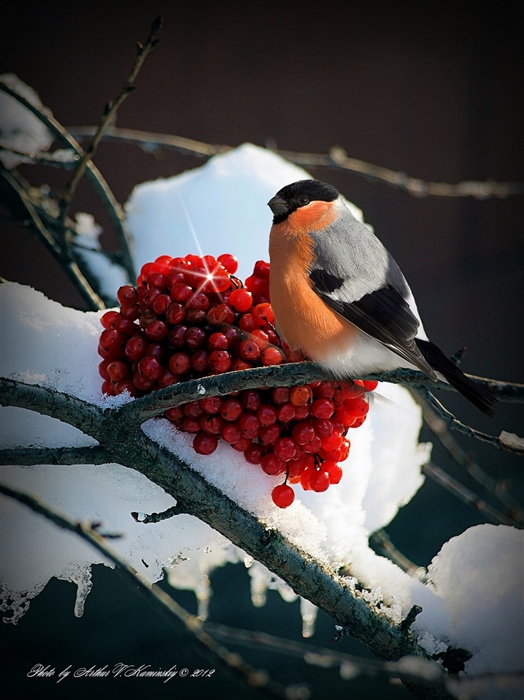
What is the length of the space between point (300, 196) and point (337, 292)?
0.07m

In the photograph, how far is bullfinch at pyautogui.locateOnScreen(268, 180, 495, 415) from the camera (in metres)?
0.40

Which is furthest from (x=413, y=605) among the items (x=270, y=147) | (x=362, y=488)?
(x=270, y=147)

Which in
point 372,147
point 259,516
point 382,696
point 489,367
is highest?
point 372,147

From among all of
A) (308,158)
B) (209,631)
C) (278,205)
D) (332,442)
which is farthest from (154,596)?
(308,158)

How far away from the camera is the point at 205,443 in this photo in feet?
1.28

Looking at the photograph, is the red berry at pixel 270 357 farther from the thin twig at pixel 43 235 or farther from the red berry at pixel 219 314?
the thin twig at pixel 43 235

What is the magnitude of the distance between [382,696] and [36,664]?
30cm

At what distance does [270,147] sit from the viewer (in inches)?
24.4

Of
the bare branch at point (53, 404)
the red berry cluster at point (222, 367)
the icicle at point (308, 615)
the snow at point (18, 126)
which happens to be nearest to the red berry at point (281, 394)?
the red berry cluster at point (222, 367)

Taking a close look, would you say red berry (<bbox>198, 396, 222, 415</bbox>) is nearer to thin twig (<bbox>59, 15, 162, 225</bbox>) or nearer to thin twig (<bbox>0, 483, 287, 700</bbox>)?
thin twig (<bbox>0, 483, 287, 700</bbox>)

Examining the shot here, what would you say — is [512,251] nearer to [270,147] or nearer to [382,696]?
[270,147]

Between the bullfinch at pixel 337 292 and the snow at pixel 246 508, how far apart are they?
69 millimetres

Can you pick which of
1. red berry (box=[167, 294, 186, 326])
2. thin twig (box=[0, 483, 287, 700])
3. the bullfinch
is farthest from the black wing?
thin twig (box=[0, 483, 287, 700])

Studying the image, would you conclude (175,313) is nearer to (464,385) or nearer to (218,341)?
(218,341)
